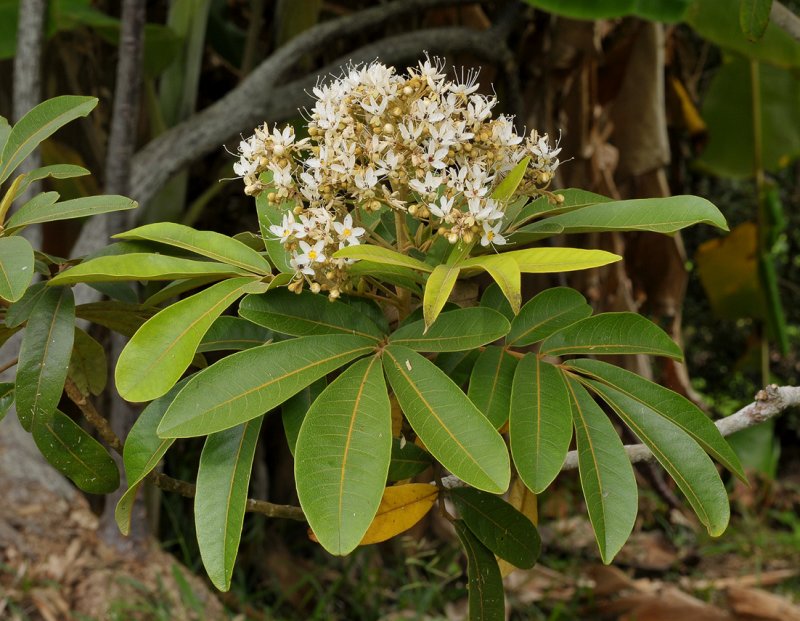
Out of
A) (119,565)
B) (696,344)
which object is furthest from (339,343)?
(696,344)

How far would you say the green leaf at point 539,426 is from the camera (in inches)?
22.4

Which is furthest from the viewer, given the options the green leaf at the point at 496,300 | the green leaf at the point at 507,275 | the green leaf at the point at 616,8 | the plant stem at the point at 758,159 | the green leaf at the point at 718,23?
the plant stem at the point at 758,159

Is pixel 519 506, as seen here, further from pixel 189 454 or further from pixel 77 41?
pixel 77 41

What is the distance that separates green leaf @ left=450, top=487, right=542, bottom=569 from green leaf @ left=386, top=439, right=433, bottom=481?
0.05 metres

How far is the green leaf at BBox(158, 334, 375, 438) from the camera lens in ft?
1.75

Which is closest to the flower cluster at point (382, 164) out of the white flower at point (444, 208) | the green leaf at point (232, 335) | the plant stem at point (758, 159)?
the white flower at point (444, 208)

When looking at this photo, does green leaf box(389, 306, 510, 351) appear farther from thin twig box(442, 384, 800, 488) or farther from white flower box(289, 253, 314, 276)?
thin twig box(442, 384, 800, 488)

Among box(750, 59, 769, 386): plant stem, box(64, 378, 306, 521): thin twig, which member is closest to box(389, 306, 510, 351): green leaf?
box(64, 378, 306, 521): thin twig

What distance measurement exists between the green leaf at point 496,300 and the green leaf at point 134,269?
0.74 ft

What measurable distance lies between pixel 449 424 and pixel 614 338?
6.8 inches

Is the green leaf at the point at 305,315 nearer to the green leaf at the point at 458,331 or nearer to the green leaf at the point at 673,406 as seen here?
the green leaf at the point at 458,331

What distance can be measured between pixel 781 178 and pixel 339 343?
138 inches

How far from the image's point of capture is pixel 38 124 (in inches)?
29.2

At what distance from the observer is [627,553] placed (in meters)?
2.71
